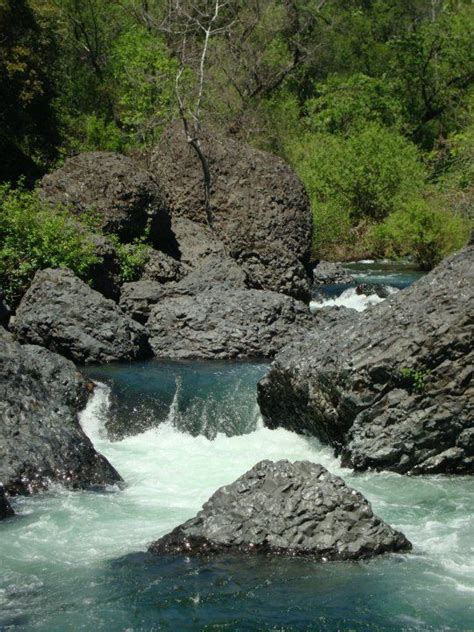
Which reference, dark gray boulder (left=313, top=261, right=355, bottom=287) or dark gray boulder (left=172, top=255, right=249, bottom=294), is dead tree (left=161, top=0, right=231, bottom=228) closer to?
dark gray boulder (left=172, top=255, right=249, bottom=294)

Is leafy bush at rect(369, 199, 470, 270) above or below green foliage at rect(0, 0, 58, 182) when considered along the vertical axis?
below

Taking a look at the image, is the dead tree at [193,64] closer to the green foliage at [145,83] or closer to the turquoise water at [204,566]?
the green foliage at [145,83]

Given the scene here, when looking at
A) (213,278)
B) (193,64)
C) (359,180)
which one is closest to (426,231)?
(359,180)

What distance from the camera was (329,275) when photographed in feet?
90.2

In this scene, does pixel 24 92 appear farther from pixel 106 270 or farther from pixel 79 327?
pixel 79 327

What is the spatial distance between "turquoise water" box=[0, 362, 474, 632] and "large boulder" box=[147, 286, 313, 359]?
457 centimetres

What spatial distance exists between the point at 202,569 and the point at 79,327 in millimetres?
8932

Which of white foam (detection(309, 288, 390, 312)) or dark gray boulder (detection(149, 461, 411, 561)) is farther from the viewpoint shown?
white foam (detection(309, 288, 390, 312))

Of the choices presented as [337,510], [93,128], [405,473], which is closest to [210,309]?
[405,473]

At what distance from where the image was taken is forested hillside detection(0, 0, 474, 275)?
92.9 feet

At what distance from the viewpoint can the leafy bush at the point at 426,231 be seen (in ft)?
97.5

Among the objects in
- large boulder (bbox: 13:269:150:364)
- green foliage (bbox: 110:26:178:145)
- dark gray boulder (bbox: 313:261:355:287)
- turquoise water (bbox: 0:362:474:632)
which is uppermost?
green foliage (bbox: 110:26:178:145)

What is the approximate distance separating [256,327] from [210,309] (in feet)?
2.88

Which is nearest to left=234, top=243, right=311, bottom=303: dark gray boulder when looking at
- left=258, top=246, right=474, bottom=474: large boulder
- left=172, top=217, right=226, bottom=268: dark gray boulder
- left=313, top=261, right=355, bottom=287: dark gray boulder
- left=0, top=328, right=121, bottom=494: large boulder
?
left=172, top=217, right=226, bottom=268: dark gray boulder
